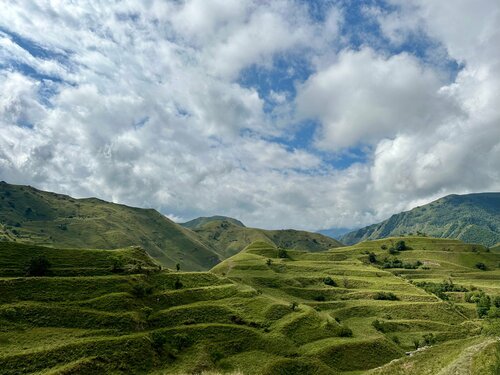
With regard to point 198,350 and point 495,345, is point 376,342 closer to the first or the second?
point 198,350

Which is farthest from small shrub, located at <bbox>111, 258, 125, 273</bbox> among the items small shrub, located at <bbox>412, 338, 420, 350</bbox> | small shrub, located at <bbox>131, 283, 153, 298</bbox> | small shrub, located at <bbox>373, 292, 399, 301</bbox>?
small shrub, located at <bbox>373, 292, 399, 301</bbox>

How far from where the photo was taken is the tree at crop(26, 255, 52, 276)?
119 metres

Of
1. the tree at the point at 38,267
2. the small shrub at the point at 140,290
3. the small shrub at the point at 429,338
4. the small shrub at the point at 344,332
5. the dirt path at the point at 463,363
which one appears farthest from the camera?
the small shrub at the point at 429,338

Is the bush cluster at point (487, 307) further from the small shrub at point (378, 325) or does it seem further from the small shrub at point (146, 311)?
the small shrub at point (146, 311)

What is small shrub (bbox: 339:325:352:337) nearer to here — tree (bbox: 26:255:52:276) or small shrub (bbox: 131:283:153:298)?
small shrub (bbox: 131:283:153:298)

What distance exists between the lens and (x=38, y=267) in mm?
120625

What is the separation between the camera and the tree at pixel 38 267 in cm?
11900

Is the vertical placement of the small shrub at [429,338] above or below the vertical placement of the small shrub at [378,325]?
below

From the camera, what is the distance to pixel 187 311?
391ft

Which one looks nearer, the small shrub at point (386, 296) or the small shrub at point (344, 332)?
the small shrub at point (344, 332)

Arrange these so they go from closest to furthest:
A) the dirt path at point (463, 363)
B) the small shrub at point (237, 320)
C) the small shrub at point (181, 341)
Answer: the dirt path at point (463, 363) → the small shrub at point (181, 341) → the small shrub at point (237, 320)

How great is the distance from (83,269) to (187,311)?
41610 mm

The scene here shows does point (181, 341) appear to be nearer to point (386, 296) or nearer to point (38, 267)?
point (38, 267)

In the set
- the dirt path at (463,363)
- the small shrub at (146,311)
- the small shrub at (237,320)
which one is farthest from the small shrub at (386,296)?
the dirt path at (463,363)
